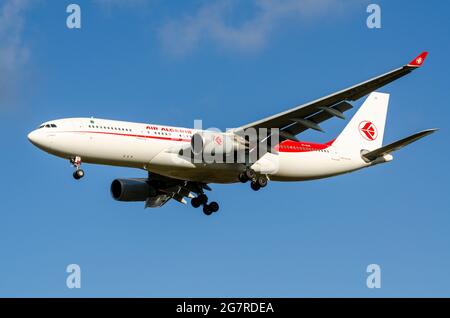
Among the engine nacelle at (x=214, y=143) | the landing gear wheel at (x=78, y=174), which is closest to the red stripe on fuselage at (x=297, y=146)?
the engine nacelle at (x=214, y=143)

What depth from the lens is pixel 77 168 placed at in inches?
1783

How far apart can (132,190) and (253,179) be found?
8123 millimetres

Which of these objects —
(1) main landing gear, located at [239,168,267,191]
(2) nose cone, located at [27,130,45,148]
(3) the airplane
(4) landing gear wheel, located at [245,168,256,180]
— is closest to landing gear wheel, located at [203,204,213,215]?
(3) the airplane

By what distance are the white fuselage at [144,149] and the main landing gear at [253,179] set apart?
0.39 meters

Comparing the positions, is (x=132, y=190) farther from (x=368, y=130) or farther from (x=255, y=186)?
(x=368, y=130)

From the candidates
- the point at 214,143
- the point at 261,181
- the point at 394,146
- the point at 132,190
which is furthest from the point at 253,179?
the point at 394,146

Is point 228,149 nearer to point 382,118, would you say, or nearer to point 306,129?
point 306,129

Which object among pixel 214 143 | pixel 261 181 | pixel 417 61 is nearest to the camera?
pixel 417 61

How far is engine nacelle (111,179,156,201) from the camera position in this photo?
173ft

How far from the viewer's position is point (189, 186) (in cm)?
5375

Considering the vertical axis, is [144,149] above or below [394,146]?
below

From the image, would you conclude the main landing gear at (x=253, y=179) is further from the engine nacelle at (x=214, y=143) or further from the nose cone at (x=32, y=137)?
the nose cone at (x=32, y=137)

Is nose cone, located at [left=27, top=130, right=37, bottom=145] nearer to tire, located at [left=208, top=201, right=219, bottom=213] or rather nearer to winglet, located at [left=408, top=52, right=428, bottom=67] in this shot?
tire, located at [left=208, top=201, right=219, bottom=213]

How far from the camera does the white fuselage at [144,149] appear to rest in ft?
149
